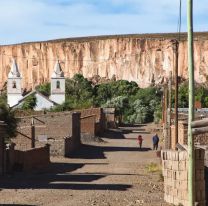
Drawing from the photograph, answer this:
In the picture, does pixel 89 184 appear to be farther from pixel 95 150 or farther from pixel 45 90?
pixel 45 90

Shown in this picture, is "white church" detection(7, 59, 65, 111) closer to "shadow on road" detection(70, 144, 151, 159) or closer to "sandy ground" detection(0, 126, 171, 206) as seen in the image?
"shadow on road" detection(70, 144, 151, 159)

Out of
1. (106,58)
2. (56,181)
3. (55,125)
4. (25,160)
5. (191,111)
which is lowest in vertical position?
(56,181)

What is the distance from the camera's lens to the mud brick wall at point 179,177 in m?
16.0

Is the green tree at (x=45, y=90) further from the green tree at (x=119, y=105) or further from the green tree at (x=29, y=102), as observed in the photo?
the green tree at (x=29, y=102)

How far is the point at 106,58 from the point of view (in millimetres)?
172500

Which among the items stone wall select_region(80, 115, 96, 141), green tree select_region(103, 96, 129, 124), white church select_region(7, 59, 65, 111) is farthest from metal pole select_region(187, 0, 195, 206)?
green tree select_region(103, 96, 129, 124)

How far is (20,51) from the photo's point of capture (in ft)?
605

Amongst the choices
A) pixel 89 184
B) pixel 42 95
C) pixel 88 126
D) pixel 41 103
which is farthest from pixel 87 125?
pixel 89 184

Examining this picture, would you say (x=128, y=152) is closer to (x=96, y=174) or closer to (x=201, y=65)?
(x=96, y=174)

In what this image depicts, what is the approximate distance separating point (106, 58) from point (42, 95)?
9181 centimetres

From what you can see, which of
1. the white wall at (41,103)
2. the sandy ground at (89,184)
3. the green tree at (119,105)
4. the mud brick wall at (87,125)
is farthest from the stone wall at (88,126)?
the green tree at (119,105)

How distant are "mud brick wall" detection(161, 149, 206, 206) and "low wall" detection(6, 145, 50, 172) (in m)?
11.8

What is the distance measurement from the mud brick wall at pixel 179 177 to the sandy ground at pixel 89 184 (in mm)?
665

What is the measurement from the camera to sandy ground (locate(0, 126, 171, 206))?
62.8ft
